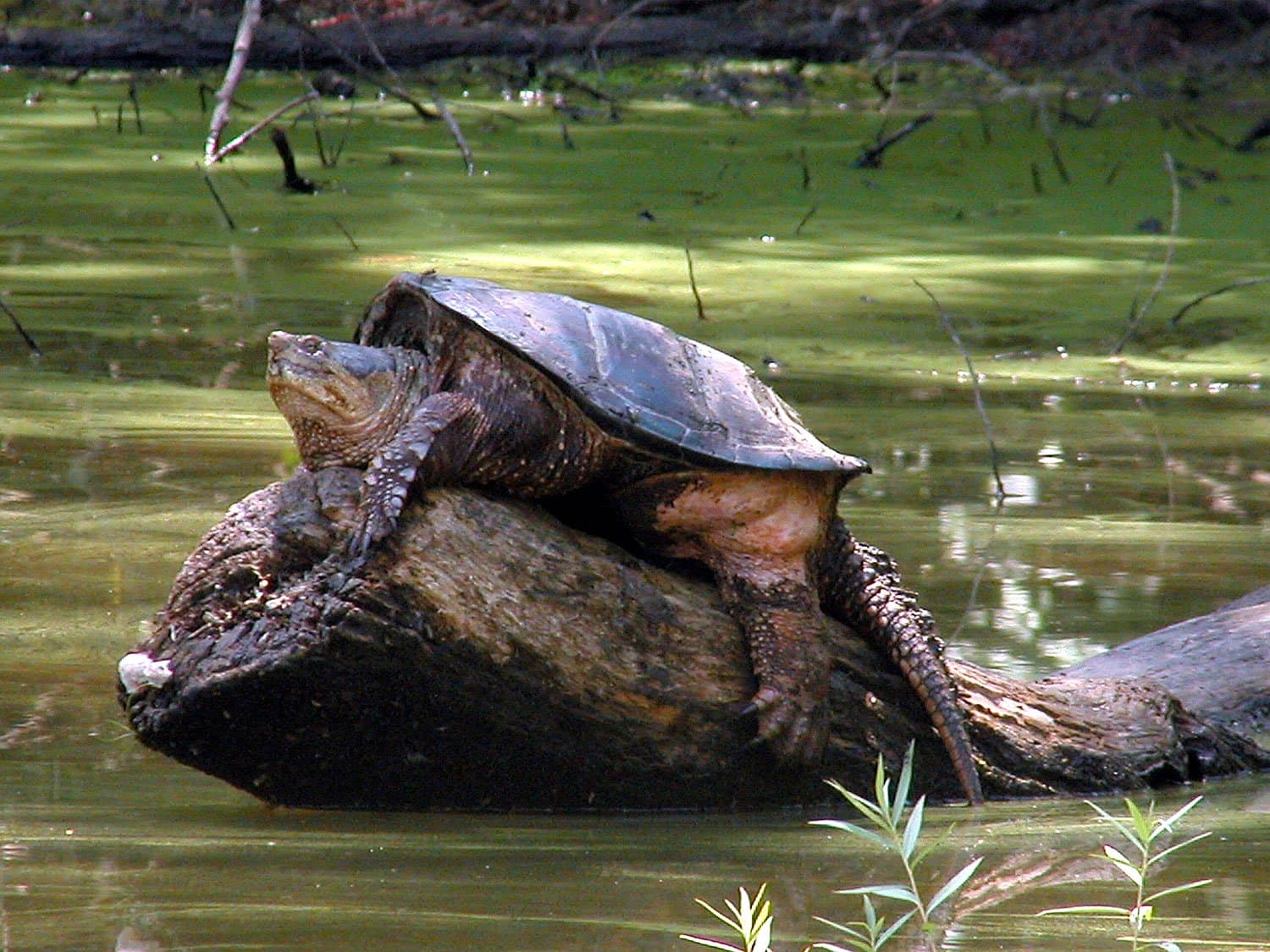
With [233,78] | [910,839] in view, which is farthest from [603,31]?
[910,839]

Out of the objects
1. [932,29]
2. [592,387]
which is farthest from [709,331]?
[932,29]

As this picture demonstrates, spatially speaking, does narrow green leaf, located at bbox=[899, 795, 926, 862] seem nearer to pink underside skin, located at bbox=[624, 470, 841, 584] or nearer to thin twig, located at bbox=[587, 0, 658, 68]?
pink underside skin, located at bbox=[624, 470, 841, 584]

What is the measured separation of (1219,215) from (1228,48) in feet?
18.3

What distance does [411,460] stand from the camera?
10.2 ft

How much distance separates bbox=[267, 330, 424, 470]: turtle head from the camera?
3.26 metres

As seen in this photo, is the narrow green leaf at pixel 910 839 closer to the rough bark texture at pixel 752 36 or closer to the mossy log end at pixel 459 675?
the mossy log end at pixel 459 675

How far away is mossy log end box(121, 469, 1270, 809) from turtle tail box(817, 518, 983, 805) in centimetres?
7

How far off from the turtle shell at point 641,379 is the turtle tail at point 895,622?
8.4 inches

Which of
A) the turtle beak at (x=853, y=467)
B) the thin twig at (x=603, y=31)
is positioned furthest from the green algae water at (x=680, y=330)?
the turtle beak at (x=853, y=467)

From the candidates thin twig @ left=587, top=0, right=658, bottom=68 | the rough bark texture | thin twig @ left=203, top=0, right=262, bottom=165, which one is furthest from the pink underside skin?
thin twig @ left=587, top=0, right=658, bottom=68

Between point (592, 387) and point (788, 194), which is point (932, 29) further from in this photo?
point (592, 387)

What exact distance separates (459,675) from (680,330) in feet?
16.7

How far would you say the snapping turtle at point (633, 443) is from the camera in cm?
327

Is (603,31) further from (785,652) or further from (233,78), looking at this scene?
(785,652)
